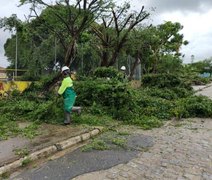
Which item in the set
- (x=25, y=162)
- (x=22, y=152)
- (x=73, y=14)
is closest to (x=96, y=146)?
(x=22, y=152)

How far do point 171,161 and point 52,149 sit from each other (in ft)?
8.67

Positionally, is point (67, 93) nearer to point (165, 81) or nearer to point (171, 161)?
point (171, 161)

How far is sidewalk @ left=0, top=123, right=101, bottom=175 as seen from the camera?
23.9 ft

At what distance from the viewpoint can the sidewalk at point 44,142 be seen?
727cm

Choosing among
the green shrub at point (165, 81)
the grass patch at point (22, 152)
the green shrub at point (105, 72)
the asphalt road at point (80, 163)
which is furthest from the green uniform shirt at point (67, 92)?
the green shrub at point (165, 81)

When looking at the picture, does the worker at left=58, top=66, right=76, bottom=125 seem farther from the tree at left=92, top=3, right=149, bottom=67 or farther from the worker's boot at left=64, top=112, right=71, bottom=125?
the tree at left=92, top=3, right=149, bottom=67

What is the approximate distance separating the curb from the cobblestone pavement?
133cm

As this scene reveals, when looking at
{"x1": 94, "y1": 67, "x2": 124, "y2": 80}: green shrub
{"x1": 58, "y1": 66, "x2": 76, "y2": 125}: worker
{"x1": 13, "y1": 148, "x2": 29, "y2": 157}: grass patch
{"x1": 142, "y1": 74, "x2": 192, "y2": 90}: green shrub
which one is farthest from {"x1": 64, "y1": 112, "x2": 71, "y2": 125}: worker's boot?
{"x1": 142, "y1": 74, "x2": 192, "y2": 90}: green shrub

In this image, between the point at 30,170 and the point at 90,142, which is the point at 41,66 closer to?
the point at 90,142

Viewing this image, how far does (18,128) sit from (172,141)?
4.43 metres

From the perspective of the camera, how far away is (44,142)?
28.2 feet

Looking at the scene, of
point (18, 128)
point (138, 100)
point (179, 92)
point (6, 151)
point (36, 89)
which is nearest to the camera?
point (6, 151)

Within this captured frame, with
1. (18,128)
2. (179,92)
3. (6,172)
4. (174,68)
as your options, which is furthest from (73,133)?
(174,68)

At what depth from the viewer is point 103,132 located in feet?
34.6
